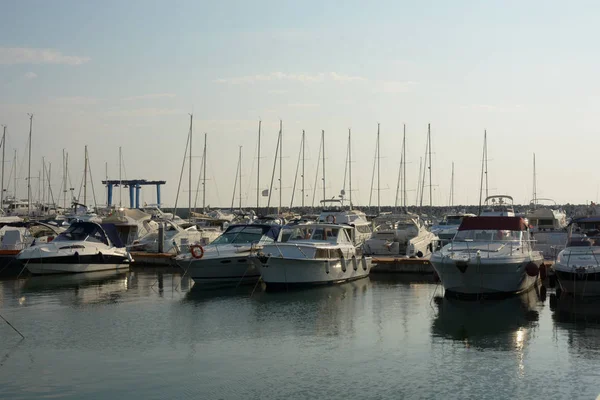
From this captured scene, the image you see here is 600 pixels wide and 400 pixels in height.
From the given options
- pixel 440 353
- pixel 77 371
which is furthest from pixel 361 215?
pixel 77 371

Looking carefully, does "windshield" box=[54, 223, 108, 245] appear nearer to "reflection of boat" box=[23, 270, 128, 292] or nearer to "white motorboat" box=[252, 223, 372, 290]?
"reflection of boat" box=[23, 270, 128, 292]

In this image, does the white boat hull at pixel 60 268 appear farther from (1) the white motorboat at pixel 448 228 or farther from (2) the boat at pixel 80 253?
(1) the white motorboat at pixel 448 228

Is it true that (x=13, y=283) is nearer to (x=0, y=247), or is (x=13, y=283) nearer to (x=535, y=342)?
(x=0, y=247)

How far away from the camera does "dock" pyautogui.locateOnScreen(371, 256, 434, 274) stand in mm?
36144

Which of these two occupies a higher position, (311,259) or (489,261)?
(489,261)

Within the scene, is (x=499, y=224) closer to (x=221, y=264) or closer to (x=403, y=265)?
(x=403, y=265)

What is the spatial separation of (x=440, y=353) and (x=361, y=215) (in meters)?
31.2

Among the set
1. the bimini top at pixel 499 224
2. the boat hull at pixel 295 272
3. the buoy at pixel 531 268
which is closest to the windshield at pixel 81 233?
the boat hull at pixel 295 272

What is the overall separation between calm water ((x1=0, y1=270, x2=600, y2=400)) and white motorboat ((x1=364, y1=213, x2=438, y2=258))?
903 cm

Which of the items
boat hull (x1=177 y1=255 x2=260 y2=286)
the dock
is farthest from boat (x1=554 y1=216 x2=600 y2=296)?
boat hull (x1=177 y1=255 x2=260 y2=286)

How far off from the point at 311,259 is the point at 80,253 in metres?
13.5

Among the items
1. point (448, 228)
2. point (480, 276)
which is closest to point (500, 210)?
point (448, 228)

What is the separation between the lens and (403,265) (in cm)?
3662

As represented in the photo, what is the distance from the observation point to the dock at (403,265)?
36.1 meters
